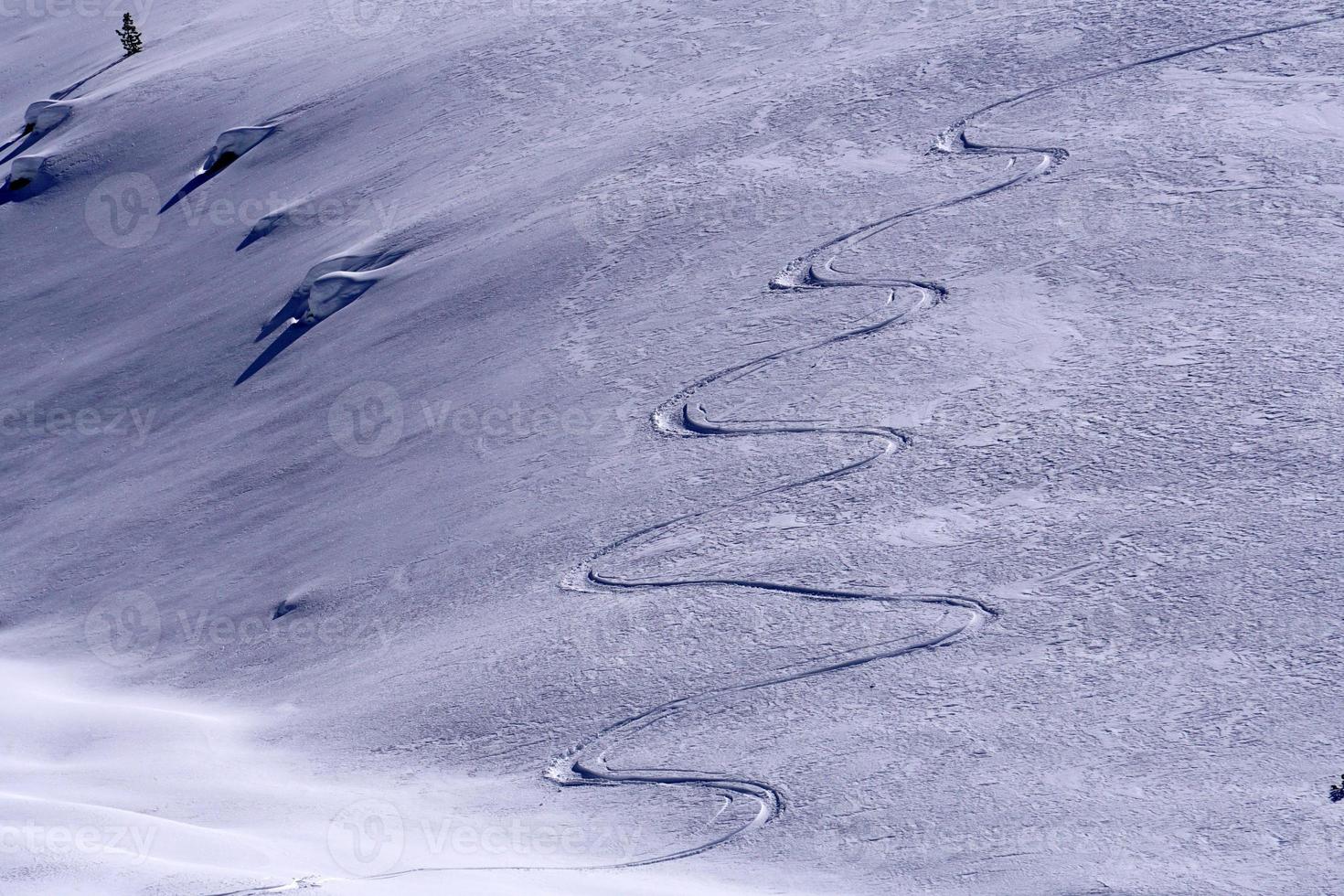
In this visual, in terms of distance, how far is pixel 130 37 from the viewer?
16.9 meters

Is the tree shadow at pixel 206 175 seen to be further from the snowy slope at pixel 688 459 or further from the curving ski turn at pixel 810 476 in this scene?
the curving ski turn at pixel 810 476

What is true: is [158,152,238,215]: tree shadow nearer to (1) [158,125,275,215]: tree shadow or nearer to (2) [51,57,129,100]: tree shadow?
(1) [158,125,275,215]: tree shadow

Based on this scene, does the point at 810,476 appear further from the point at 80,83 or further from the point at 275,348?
the point at 80,83

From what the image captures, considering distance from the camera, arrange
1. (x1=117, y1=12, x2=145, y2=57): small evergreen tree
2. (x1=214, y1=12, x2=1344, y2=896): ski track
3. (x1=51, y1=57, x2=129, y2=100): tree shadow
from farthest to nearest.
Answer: (x1=117, y1=12, x2=145, y2=57): small evergreen tree < (x1=51, y1=57, x2=129, y2=100): tree shadow < (x1=214, y1=12, x2=1344, y2=896): ski track

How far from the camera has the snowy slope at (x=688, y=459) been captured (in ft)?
19.7

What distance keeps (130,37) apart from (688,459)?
12.0 metres

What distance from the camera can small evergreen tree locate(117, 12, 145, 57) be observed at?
1669cm

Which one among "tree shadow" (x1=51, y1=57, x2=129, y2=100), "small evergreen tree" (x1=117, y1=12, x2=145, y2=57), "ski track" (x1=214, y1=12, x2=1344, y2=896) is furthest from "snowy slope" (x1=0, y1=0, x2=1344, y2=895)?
"small evergreen tree" (x1=117, y1=12, x2=145, y2=57)

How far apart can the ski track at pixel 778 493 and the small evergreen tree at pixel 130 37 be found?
1081 cm

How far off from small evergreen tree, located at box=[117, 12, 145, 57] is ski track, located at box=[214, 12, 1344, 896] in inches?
426

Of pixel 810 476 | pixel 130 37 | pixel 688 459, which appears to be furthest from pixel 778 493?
pixel 130 37

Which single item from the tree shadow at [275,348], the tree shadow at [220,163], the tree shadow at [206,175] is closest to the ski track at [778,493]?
the tree shadow at [275,348]

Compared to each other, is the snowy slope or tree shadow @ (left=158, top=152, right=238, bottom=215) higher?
tree shadow @ (left=158, top=152, right=238, bottom=215)

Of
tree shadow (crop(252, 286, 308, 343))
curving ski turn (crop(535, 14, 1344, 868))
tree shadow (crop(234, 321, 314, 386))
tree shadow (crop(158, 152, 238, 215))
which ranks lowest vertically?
curving ski turn (crop(535, 14, 1344, 868))
